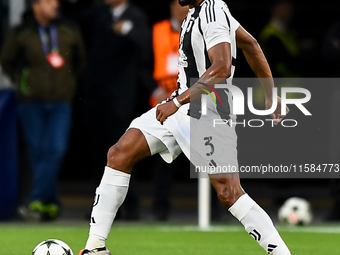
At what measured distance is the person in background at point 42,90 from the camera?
8727 mm

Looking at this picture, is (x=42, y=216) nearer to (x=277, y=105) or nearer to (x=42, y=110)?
(x=42, y=110)

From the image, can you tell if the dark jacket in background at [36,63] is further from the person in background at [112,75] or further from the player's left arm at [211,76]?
the player's left arm at [211,76]

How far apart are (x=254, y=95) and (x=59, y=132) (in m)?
2.18

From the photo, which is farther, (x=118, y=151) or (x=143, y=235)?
(x=143, y=235)

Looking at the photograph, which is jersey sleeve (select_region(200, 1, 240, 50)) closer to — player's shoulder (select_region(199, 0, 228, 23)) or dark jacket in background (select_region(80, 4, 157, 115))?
player's shoulder (select_region(199, 0, 228, 23))

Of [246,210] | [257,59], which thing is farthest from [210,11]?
[246,210]

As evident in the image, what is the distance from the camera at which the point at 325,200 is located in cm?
1087

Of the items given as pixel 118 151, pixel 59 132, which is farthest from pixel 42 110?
pixel 118 151

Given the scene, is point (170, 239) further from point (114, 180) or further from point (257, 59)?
point (257, 59)

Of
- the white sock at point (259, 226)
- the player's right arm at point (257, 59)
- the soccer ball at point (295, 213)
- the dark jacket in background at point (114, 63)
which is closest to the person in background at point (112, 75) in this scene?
the dark jacket in background at point (114, 63)

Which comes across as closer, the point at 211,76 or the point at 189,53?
the point at 211,76

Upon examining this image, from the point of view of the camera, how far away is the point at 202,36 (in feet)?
16.7

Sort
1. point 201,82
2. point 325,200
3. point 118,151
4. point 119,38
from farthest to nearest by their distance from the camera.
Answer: point 325,200, point 119,38, point 118,151, point 201,82

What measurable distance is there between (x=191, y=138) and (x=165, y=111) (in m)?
0.41
